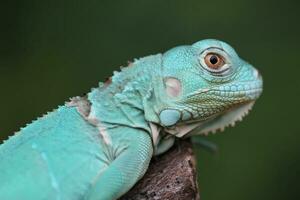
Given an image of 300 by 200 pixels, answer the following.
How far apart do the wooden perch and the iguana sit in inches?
5.8

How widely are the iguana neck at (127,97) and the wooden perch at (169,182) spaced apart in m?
0.32

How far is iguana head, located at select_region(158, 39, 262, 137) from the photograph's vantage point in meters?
4.20

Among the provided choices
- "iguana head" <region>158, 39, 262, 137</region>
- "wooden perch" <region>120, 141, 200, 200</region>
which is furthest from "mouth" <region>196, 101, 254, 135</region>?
"wooden perch" <region>120, 141, 200, 200</region>


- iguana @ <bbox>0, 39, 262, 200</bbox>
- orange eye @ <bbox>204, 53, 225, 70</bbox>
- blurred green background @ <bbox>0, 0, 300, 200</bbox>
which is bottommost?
blurred green background @ <bbox>0, 0, 300, 200</bbox>

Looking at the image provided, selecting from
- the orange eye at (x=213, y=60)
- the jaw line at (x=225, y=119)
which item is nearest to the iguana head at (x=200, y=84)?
the orange eye at (x=213, y=60)

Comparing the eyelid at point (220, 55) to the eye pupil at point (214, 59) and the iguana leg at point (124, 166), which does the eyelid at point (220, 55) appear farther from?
the iguana leg at point (124, 166)

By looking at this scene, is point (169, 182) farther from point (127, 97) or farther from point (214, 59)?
point (214, 59)

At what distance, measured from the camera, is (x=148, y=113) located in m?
4.14

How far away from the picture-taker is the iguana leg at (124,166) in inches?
147

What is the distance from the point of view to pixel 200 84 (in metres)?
4.22

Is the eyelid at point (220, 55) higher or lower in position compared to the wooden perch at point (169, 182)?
higher

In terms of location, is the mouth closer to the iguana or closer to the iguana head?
the iguana

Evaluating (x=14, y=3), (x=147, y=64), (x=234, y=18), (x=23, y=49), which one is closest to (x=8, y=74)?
(x=23, y=49)

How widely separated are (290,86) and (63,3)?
325 centimetres
